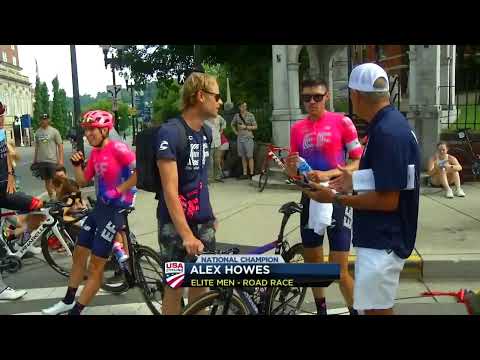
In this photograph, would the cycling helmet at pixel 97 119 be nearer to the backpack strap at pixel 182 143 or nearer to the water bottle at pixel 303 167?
the backpack strap at pixel 182 143

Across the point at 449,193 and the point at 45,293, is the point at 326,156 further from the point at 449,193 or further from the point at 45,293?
the point at 449,193

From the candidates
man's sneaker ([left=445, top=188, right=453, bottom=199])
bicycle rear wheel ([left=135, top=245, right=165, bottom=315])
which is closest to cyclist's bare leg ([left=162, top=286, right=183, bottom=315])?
bicycle rear wheel ([left=135, top=245, right=165, bottom=315])

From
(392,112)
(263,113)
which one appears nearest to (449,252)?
(392,112)

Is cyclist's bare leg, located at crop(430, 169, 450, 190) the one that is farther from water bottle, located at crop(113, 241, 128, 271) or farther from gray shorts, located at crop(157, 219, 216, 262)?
gray shorts, located at crop(157, 219, 216, 262)

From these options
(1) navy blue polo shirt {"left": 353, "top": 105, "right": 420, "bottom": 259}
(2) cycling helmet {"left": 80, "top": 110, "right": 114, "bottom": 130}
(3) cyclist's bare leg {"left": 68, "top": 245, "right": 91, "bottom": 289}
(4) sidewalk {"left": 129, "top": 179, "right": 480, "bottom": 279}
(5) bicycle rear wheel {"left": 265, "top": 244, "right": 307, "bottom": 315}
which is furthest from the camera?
(4) sidewalk {"left": 129, "top": 179, "right": 480, "bottom": 279}

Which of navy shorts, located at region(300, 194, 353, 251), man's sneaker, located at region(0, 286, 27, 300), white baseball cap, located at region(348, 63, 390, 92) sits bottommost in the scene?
man's sneaker, located at region(0, 286, 27, 300)

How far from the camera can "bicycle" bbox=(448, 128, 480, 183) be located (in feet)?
32.1

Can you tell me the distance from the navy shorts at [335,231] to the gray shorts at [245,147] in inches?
308

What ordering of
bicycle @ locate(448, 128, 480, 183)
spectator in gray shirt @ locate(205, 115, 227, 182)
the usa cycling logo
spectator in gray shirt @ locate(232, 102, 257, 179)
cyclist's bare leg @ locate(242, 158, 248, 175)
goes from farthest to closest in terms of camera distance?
cyclist's bare leg @ locate(242, 158, 248, 175) → spectator in gray shirt @ locate(232, 102, 257, 179) → spectator in gray shirt @ locate(205, 115, 227, 182) → bicycle @ locate(448, 128, 480, 183) → the usa cycling logo

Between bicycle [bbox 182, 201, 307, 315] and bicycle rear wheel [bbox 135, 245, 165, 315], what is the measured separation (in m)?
1.14

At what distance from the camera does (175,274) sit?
8.31 feet

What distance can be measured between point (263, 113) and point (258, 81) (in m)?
5.49

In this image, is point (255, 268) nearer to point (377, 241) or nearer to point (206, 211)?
point (377, 241)
